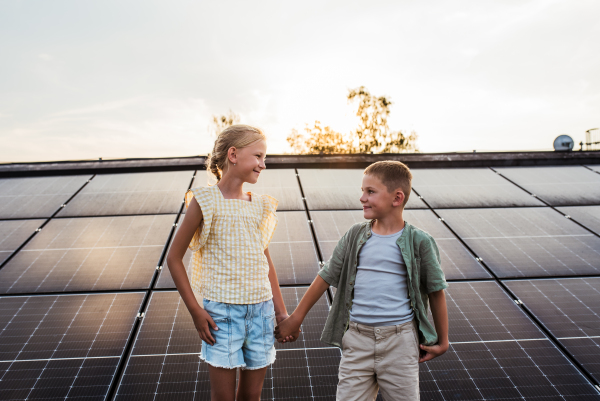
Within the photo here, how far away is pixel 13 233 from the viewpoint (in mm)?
5371

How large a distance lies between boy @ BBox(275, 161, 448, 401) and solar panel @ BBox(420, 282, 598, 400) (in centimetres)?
115

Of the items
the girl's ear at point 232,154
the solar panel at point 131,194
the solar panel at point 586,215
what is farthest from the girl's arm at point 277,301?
the solar panel at point 586,215

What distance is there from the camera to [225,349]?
215 cm

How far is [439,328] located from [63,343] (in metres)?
3.53

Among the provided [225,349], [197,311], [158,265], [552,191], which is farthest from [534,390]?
[552,191]

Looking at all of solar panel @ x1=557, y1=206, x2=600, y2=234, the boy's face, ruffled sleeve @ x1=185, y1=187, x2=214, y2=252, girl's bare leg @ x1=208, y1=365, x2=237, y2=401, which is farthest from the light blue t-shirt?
solar panel @ x1=557, y1=206, x2=600, y2=234

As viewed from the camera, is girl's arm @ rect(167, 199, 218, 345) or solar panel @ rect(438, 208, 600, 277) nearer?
girl's arm @ rect(167, 199, 218, 345)

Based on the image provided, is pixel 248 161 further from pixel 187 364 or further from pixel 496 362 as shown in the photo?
pixel 496 362

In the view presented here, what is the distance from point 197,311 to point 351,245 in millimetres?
1139

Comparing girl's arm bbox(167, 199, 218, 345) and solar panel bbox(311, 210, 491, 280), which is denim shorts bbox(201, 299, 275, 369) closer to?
girl's arm bbox(167, 199, 218, 345)

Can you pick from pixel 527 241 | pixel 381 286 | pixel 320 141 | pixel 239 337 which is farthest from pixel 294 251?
pixel 320 141

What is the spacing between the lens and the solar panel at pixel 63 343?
314cm

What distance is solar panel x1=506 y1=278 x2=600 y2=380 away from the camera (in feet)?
11.9

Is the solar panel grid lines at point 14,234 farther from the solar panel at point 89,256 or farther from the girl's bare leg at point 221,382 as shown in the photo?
the girl's bare leg at point 221,382
